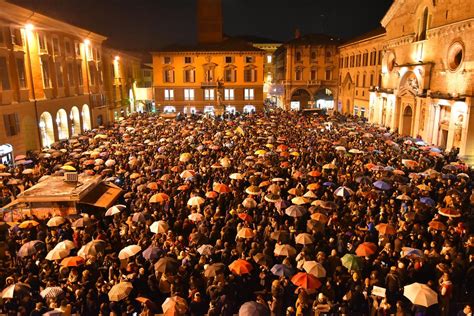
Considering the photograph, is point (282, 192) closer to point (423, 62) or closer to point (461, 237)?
point (461, 237)

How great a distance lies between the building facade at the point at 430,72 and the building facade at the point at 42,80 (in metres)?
31.8

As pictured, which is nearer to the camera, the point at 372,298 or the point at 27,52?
the point at 372,298

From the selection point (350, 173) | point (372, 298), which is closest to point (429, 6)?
point (350, 173)

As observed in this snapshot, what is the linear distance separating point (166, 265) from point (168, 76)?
57408 millimetres

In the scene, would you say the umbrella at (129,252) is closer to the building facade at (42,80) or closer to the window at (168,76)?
the building facade at (42,80)

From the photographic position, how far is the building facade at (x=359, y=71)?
50375 millimetres

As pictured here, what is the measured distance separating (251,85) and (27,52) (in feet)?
126

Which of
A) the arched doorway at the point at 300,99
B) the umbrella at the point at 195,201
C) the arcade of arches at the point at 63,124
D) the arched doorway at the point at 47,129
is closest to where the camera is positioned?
the umbrella at the point at 195,201

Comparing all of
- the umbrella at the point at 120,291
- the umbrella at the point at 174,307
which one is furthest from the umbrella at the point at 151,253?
the umbrella at the point at 174,307

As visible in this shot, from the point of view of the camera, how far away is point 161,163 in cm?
2177

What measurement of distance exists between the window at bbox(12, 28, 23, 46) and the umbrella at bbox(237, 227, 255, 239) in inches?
1033

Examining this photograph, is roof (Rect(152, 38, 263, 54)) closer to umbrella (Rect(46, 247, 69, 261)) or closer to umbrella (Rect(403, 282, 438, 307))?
umbrella (Rect(46, 247, 69, 261))

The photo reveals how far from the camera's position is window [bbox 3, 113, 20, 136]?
1089 inches

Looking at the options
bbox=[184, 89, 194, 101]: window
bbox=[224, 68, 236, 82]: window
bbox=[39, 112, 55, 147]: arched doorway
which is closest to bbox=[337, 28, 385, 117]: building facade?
bbox=[224, 68, 236, 82]: window
